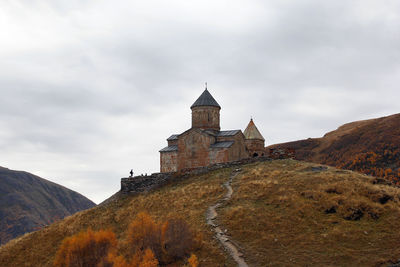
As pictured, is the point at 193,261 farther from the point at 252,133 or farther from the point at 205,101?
the point at 252,133

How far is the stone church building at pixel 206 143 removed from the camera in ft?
96.4

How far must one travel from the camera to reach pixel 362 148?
5750cm

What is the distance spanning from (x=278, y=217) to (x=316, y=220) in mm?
1392

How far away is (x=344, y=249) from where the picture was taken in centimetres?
1205

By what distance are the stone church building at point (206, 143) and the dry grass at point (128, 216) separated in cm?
512

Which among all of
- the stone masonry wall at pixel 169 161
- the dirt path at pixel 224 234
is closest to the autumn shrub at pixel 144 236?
the dirt path at pixel 224 234

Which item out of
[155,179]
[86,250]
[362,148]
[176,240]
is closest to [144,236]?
[176,240]

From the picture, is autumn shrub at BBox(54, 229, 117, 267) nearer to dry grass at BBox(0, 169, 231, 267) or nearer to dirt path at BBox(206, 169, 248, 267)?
dry grass at BBox(0, 169, 231, 267)

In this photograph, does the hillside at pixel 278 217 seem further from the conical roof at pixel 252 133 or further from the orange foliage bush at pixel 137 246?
the conical roof at pixel 252 133

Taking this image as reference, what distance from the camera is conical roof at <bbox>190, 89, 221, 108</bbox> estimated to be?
3212cm

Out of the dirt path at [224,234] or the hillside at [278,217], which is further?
the dirt path at [224,234]

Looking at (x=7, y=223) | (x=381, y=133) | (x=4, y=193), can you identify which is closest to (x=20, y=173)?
(x=4, y=193)

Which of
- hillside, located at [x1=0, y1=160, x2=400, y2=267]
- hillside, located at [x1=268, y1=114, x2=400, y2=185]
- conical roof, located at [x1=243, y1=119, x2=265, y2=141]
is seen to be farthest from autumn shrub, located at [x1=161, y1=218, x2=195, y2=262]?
hillside, located at [x1=268, y1=114, x2=400, y2=185]

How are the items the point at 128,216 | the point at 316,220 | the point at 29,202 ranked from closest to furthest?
1. the point at 316,220
2. the point at 128,216
3. the point at 29,202
